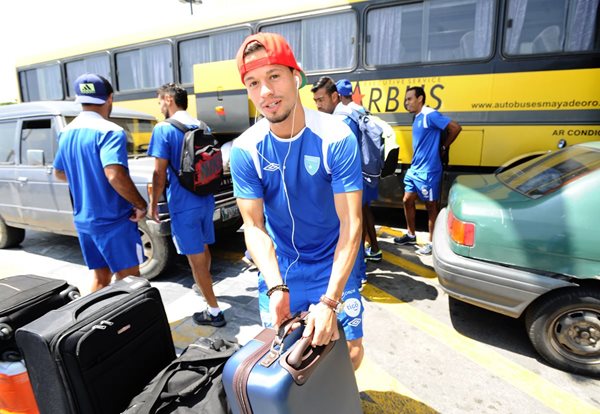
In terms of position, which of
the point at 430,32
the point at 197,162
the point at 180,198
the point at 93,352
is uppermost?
the point at 430,32

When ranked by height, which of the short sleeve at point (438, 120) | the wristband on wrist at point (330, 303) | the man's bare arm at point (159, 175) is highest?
the short sleeve at point (438, 120)

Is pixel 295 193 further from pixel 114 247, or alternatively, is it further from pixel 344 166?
pixel 114 247

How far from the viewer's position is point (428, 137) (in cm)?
460

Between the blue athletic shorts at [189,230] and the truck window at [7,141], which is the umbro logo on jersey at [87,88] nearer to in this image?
the blue athletic shorts at [189,230]

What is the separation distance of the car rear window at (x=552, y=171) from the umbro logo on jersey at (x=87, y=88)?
3292 millimetres

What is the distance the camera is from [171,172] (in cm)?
306

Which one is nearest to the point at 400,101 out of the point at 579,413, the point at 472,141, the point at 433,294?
the point at 472,141

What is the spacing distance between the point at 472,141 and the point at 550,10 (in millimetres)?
1834

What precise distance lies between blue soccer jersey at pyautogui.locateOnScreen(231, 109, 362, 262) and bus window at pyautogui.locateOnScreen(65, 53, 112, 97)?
337 inches

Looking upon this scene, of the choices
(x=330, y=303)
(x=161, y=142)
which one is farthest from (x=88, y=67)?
(x=330, y=303)

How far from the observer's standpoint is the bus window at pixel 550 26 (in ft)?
15.1

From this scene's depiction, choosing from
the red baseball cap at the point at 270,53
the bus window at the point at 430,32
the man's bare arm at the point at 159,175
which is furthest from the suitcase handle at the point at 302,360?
the bus window at the point at 430,32

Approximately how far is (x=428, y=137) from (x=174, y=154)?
10.2 feet

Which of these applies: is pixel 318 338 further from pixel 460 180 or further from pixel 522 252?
pixel 460 180
